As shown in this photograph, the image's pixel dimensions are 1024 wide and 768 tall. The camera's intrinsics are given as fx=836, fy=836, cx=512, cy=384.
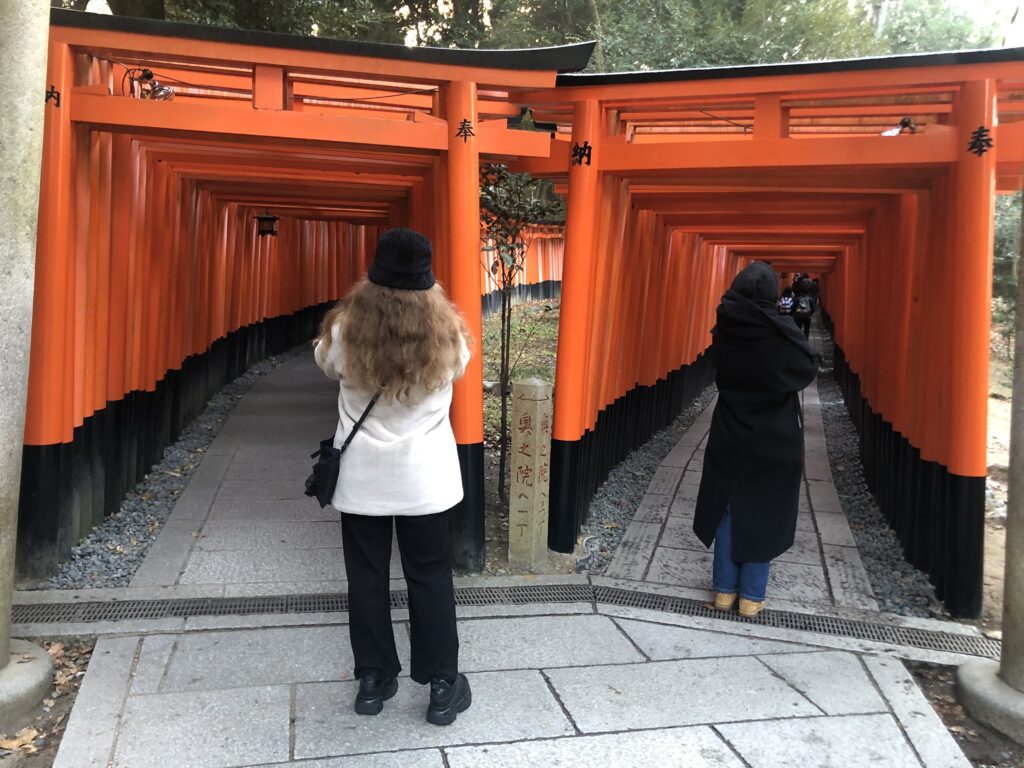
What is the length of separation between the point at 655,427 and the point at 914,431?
4.36m

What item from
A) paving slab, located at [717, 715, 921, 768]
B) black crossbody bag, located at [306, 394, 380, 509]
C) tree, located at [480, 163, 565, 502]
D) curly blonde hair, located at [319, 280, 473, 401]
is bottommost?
paving slab, located at [717, 715, 921, 768]

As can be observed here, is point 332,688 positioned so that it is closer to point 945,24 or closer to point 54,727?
point 54,727

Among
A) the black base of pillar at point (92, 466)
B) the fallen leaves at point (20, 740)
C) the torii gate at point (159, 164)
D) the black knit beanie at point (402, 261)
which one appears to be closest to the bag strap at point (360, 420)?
the black knit beanie at point (402, 261)

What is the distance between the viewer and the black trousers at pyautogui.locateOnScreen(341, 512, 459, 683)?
2896mm

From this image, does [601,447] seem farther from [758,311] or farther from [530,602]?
[758,311]

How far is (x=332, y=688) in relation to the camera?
322 cm

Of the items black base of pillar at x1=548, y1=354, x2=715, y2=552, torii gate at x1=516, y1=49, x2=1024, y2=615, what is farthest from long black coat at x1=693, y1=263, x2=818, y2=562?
black base of pillar at x1=548, y1=354, x2=715, y2=552

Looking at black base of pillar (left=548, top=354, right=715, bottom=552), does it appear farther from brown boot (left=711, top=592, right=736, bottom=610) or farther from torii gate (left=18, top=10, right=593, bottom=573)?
brown boot (left=711, top=592, right=736, bottom=610)

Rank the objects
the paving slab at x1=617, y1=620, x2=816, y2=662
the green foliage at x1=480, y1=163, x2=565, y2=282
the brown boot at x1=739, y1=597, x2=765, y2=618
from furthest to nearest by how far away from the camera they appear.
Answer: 1. the green foliage at x1=480, y1=163, x2=565, y2=282
2. the brown boot at x1=739, y1=597, x2=765, y2=618
3. the paving slab at x1=617, y1=620, x2=816, y2=662

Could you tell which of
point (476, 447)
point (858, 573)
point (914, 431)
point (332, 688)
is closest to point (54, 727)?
point (332, 688)

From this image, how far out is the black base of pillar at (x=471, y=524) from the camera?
15.0 ft

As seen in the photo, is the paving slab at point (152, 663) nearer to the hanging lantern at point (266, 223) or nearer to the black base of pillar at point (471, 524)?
the black base of pillar at point (471, 524)

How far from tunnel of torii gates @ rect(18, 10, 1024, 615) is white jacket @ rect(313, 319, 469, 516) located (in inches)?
44.7

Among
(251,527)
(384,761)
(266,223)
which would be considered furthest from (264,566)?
(266,223)
